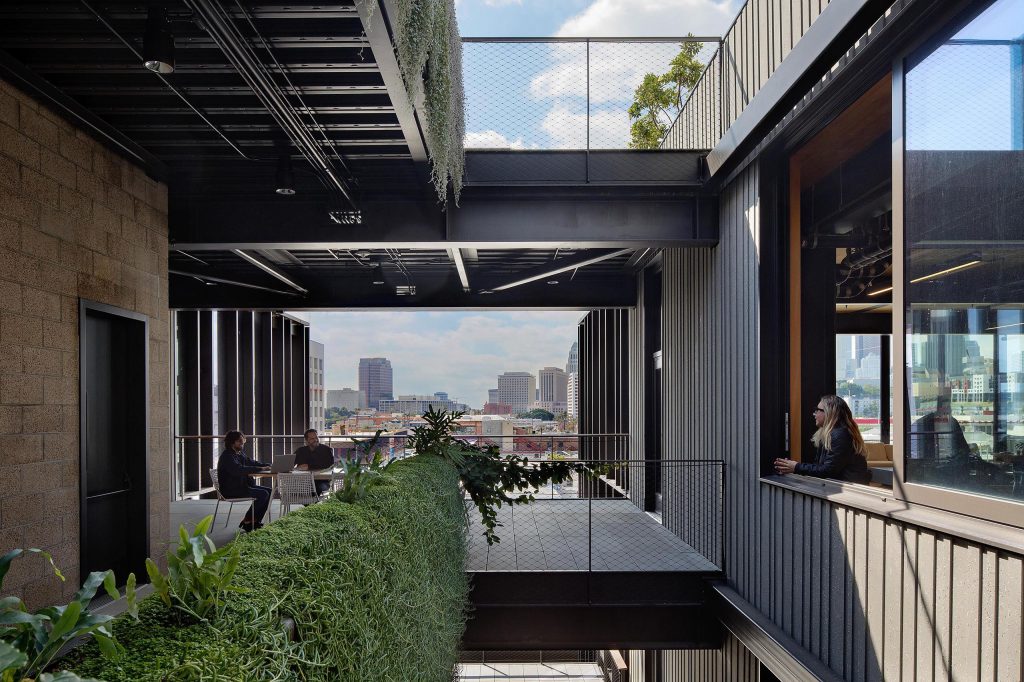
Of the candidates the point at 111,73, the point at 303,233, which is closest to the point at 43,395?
the point at 111,73

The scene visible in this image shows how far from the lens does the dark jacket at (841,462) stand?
171 inches

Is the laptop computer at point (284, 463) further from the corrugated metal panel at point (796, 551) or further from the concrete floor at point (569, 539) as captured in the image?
the corrugated metal panel at point (796, 551)

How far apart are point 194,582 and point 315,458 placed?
24.7 feet

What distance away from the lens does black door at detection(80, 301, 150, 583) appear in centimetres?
476

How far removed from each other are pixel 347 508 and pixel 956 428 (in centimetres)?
251

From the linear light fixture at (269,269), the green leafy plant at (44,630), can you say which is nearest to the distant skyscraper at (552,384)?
the linear light fixture at (269,269)

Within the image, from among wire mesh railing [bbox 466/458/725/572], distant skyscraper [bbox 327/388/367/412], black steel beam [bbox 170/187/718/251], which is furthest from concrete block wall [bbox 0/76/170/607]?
distant skyscraper [bbox 327/388/367/412]

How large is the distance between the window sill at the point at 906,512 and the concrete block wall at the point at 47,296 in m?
4.45

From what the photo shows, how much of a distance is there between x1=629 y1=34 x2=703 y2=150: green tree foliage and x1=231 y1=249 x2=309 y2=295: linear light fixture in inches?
169

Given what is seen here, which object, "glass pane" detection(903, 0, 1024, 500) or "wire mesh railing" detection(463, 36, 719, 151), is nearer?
"glass pane" detection(903, 0, 1024, 500)

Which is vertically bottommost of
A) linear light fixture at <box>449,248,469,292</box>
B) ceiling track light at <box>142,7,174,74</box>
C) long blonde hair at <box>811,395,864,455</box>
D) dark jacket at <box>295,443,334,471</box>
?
dark jacket at <box>295,443,334,471</box>

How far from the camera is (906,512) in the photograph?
10.4 ft

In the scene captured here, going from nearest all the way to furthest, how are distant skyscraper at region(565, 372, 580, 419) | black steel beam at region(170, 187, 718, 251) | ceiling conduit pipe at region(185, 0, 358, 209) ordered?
ceiling conduit pipe at region(185, 0, 358, 209), black steel beam at region(170, 187, 718, 251), distant skyscraper at region(565, 372, 580, 419)

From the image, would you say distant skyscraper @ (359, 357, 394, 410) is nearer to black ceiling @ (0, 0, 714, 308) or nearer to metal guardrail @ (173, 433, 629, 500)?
metal guardrail @ (173, 433, 629, 500)
